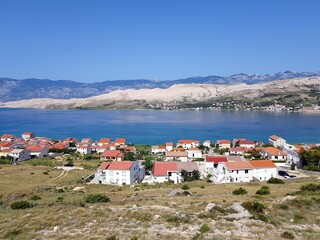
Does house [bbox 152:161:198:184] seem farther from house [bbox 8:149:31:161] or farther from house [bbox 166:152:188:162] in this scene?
house [bbox 8:149:31:161]

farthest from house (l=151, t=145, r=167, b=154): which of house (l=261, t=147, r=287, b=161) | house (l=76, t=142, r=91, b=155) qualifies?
house (l=261, t=147, r=287, b=161)

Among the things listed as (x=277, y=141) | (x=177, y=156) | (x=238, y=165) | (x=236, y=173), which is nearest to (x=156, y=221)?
(x=236, y=173)

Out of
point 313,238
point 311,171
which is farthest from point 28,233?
point 311,171

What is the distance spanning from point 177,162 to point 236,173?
1079 centimetres

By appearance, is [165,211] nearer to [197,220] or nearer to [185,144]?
[197,220]

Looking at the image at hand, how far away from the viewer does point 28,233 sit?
55.5ft

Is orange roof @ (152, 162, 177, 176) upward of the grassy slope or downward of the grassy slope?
downward

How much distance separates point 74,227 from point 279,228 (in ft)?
33.2

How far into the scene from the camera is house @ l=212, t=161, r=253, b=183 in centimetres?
4281

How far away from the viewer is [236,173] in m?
43.0

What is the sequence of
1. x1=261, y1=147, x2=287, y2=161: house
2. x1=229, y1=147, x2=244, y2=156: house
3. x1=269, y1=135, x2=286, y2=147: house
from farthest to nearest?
x1=269, y1=135, x2=286, y2=147: house
x1=229, y1=147, x2=244, y2=156: house
x1=261, y1=147, x2=287, y2=161: house

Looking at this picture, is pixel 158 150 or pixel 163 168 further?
pixel 158 150

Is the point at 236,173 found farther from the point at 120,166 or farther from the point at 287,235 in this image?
the point at 287,235

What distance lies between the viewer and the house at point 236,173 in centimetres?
4281
